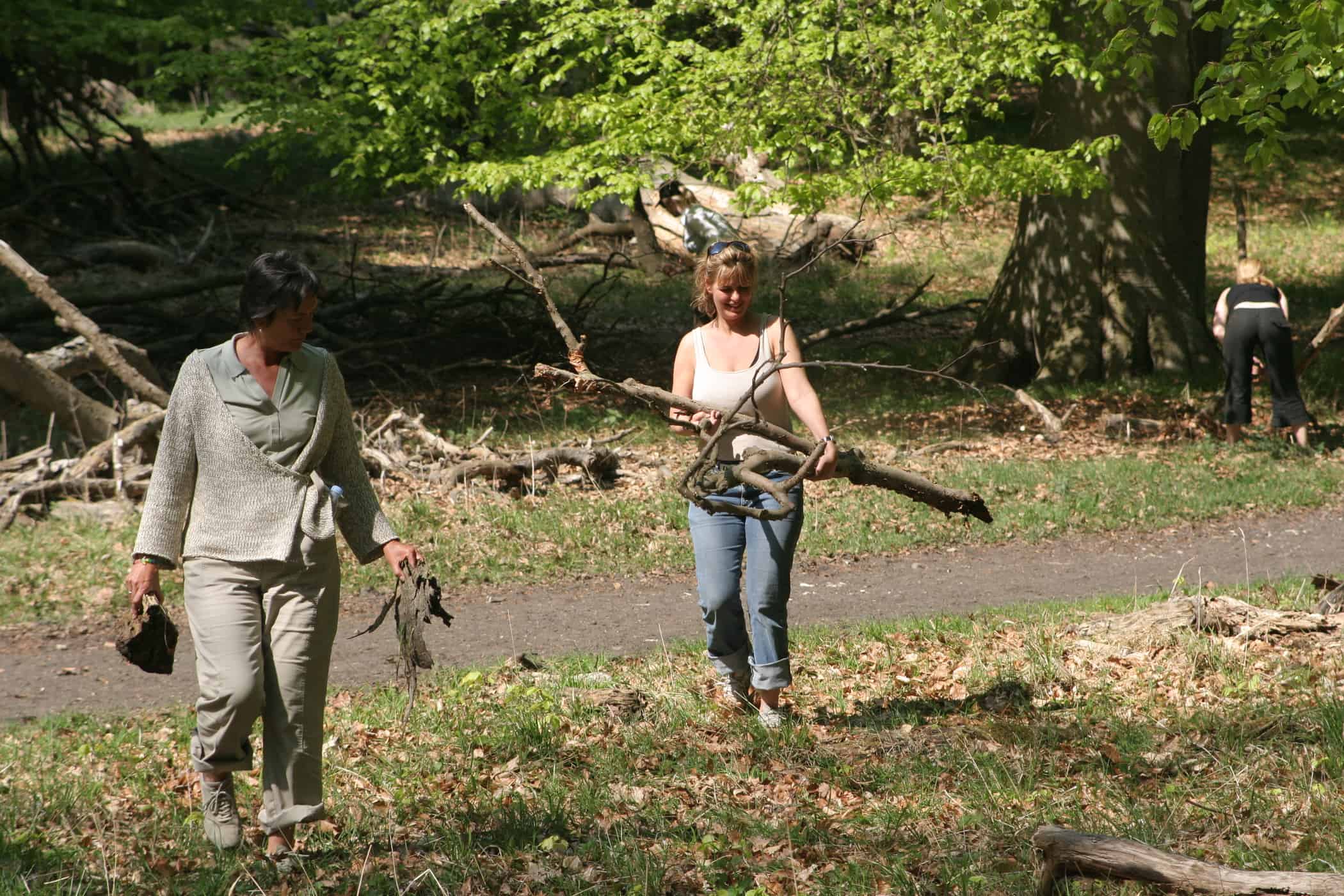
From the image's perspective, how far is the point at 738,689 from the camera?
5.74m

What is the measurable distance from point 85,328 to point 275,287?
740cm

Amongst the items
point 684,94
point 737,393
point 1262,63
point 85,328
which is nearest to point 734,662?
point 737,393

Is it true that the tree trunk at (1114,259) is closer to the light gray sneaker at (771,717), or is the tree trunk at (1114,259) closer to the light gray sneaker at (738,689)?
the light gray sneaker at (738,689)

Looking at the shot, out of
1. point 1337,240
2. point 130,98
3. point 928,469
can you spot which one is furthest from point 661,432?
point 130,98

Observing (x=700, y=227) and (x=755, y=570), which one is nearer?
(x=755, y=570)

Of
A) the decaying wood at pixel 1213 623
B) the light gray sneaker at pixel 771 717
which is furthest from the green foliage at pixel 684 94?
the light gray sneaker at pixel 771 717

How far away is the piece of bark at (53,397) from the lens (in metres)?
10.6

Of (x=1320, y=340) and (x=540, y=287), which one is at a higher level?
(x=540, y=287)

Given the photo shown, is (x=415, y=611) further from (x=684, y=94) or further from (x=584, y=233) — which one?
(x=584, y=233)

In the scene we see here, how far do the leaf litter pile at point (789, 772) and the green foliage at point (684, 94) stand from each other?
5.60 metres

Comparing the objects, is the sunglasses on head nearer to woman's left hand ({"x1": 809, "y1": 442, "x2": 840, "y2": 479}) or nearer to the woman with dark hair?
woman's left hand ({"x1": 809, "y1": 442, "x2": 840, "y2": 479})

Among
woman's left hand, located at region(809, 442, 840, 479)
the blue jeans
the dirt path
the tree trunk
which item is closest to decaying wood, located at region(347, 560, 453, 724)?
the blue jeans

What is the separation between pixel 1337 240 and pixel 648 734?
908 inches

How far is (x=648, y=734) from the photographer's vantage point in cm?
572
